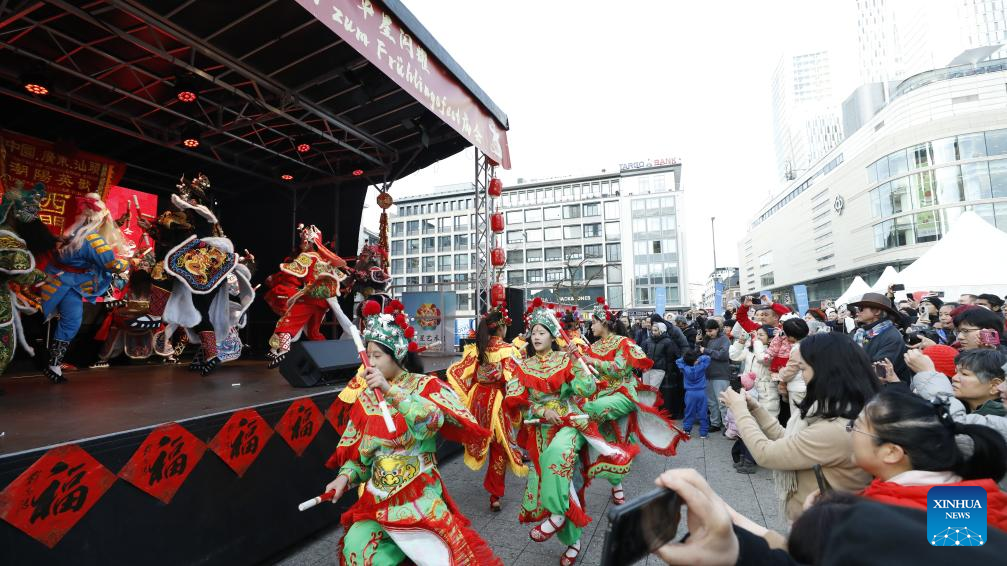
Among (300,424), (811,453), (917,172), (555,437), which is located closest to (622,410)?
(555,437)

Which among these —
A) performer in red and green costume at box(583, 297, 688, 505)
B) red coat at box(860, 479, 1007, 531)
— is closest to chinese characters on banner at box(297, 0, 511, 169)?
performer in red and green costume at box(583, 297, 688, 505)

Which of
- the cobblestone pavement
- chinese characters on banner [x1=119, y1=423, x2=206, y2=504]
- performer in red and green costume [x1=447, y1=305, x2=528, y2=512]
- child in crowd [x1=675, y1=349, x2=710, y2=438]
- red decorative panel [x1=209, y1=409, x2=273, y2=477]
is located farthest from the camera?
child in crowd [x1=675, y1=349, x2=710, y2=438]

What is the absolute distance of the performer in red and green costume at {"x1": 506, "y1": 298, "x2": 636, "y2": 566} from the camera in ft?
10.4

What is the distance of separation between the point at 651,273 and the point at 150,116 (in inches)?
1899

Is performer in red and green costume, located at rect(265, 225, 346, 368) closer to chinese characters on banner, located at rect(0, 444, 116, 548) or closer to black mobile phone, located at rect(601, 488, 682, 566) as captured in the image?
chinese characters on banner, located at rect(0, 444, 116, 548)

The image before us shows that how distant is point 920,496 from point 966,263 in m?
10.7

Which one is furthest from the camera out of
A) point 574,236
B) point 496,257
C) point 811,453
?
point 574,236

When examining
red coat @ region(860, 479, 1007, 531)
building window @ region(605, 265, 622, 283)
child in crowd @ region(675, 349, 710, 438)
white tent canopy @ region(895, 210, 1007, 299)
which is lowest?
child in crowd @ region(675, 349, 710, 438)

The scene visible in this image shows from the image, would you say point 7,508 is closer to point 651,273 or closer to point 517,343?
point 517,343

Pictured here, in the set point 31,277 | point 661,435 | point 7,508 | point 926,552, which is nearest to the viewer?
point 926,552

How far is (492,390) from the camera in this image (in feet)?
16.0

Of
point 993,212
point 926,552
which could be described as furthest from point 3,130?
point 993,212

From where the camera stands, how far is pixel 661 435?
4270 millimetres

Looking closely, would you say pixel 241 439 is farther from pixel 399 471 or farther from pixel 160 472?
pixel 399 471
